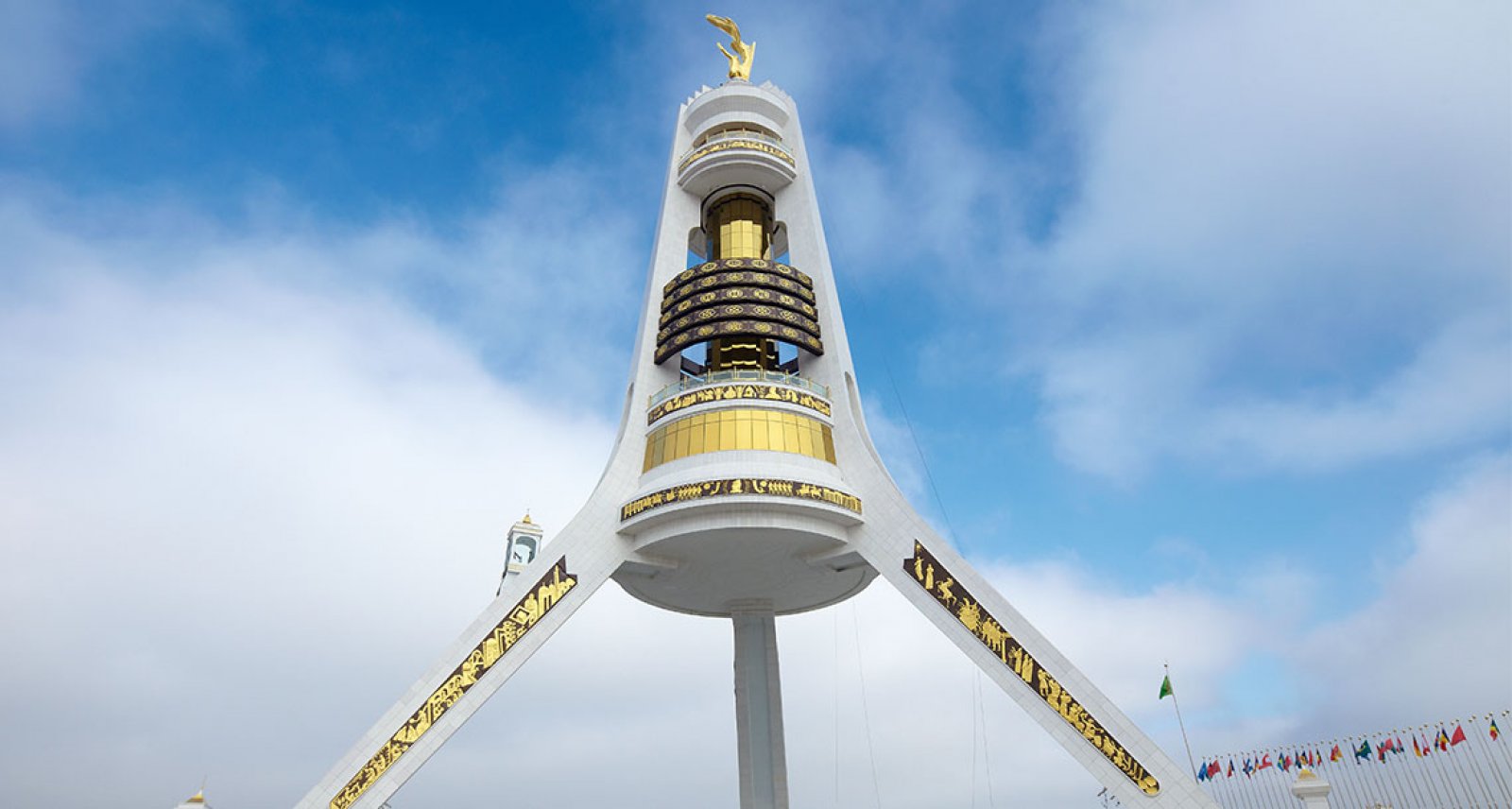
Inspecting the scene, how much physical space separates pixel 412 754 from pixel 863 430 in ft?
69.8

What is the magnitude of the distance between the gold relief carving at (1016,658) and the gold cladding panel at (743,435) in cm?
592

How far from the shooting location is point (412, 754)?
29297mm

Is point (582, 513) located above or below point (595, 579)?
above

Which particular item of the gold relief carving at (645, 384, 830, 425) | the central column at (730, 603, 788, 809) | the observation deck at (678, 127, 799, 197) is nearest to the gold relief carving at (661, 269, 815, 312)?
the gold relief carving at (645, 384, 830, 425)

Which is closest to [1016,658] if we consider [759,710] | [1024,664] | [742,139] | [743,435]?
[1024,664]

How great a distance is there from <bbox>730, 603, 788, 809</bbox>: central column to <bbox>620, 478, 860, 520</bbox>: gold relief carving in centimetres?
1048

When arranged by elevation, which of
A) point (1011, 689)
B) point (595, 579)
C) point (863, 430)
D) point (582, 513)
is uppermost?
point (863, 430)

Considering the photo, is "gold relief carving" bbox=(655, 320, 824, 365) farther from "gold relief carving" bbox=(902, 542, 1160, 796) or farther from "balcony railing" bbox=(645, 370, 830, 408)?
"gold relief carving" bbox=(902, 542, 1160, 796)

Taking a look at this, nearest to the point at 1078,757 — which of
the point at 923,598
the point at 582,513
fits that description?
the point at 923,598

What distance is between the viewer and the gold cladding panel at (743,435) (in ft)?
112

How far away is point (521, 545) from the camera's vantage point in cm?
4534

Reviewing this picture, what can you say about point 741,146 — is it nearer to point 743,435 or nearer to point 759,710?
point 743,435

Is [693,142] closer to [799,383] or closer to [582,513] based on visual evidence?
[799,383]

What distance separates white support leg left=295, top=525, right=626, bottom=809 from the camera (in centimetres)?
2858
